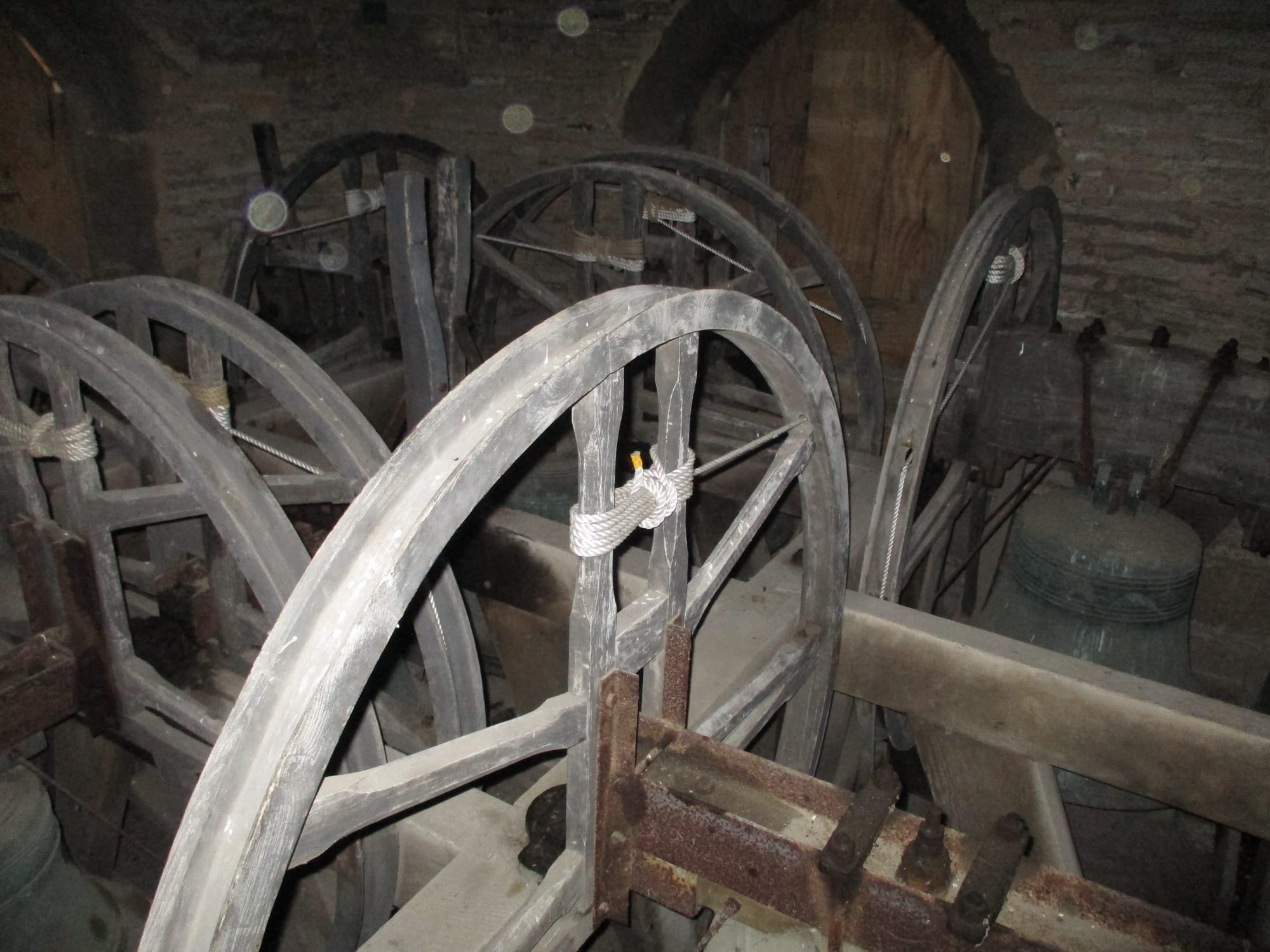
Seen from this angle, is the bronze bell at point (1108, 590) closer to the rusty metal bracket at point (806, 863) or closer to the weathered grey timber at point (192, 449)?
the rusty metal bracket at point (806, 863)

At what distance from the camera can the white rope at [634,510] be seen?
1.22m

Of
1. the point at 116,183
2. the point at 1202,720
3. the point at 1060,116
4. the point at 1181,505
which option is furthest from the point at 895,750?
the point at 116,183

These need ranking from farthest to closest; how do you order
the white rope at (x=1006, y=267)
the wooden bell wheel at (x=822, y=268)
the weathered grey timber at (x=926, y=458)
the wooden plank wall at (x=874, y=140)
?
the wooden plank wall at (x=874, y=140), the wooden bell wheel at (x=822, y=268), the white rope at (x=1006, y=267), the weathered grey timber at (x=926, y=458)

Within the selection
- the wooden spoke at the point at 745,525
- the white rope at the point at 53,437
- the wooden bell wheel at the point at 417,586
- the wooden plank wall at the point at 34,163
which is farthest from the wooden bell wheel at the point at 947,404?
the wooden plank wall at the point at 34,163

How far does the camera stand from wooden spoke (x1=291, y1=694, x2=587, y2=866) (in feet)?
3.35

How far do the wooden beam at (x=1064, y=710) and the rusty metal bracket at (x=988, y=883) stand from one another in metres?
1.19

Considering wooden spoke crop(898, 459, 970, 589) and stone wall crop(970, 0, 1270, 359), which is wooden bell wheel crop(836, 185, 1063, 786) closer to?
wooden spoke crop(898, 459, 970, 589)

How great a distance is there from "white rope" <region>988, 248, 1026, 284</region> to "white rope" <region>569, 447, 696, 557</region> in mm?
1852

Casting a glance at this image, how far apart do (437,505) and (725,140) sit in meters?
5.19

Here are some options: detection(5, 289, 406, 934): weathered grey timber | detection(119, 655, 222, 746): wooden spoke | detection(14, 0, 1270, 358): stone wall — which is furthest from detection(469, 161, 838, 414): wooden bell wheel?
detection(119, 655, 222, 746): wooden spoke

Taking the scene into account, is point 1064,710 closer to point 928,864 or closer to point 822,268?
point 928,864

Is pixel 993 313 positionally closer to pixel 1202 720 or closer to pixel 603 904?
pixel 1202 720

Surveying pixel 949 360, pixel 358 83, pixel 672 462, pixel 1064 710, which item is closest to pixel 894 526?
pixel 949 360

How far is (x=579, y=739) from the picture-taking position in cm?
136
